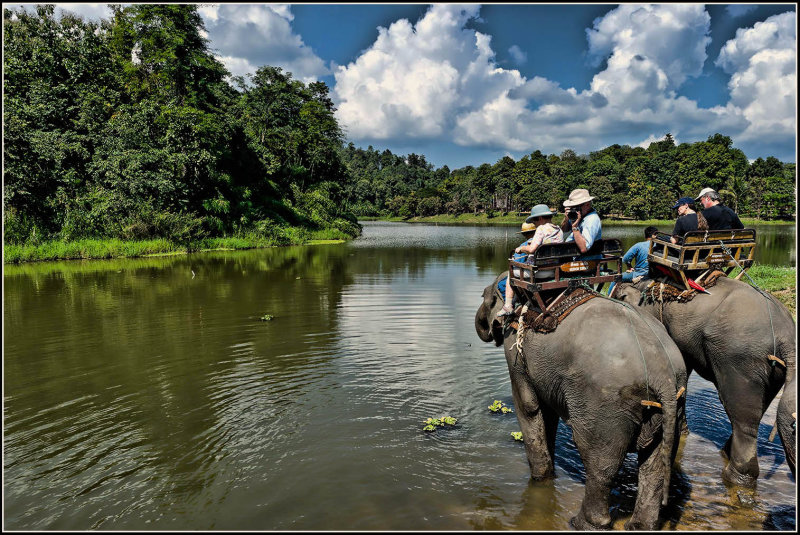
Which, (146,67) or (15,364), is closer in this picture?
(15,364)

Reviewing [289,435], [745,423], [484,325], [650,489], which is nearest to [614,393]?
[650,489]

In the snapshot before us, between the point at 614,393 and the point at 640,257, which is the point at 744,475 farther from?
the point at 640,257

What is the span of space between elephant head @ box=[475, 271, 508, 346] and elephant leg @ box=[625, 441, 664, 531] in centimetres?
221

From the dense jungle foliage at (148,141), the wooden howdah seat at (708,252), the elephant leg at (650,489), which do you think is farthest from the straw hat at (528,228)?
the dense jungle foliage at (148,141)

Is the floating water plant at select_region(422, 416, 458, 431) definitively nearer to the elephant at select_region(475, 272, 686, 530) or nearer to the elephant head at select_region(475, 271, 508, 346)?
the elephant head at select_region(475, 271, 508, 346)

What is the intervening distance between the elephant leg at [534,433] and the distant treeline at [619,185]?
211 feet

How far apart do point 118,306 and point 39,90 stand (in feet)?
78.1

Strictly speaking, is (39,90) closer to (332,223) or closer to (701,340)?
(332,223)

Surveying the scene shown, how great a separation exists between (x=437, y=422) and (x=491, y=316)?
1.99m

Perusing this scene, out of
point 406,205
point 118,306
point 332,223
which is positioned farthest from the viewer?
point 406,205

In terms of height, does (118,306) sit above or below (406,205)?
below

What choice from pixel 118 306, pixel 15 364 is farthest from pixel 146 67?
pixel 15 364

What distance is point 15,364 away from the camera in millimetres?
9586

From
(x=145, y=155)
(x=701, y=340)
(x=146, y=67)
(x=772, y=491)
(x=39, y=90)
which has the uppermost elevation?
(x=146, y=67)
